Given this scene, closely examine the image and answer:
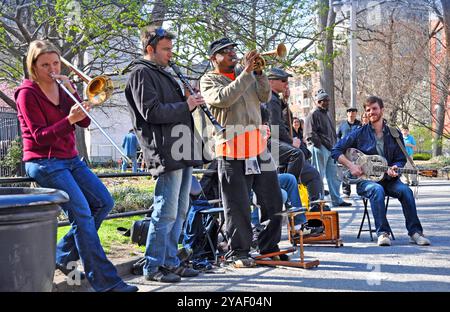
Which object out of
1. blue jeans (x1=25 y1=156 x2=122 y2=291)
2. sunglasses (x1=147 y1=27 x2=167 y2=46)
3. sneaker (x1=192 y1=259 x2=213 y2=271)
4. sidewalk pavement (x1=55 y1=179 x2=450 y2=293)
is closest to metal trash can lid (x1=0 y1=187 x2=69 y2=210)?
blue jeans (x1=25 y1=156 x2=122 y2=291)

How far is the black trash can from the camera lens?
3902 millimetres

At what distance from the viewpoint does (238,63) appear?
24.2ft

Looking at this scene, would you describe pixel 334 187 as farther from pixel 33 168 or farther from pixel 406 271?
pixel 33 168

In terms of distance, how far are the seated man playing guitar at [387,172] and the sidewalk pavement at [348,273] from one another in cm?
24

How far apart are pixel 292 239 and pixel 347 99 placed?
125ft

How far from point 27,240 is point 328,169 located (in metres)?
9.48

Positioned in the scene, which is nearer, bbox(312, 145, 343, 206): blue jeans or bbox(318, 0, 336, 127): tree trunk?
bbox(312, 145, 343, 206): blue jeans

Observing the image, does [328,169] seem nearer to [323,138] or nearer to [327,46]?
[323,138]

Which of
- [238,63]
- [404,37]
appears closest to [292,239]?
[238,63]

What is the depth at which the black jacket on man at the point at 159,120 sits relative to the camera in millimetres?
5945

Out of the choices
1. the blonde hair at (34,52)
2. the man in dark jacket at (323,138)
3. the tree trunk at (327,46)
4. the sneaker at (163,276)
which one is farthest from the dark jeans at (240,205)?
the tree trunk at (327,46)

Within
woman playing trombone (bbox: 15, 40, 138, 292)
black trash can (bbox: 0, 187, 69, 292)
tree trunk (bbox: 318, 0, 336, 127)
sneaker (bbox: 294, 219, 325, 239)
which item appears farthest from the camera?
tree trunk (bbox: 318, 0, 336, 127)

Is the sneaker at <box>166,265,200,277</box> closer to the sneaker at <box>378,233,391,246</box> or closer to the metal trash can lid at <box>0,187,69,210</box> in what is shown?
the metal trash can lid at <box>0,187,69,210</box>

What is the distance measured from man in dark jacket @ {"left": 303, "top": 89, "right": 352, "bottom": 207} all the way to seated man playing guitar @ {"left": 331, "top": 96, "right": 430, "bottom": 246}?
388 cm
